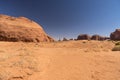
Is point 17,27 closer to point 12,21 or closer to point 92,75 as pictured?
point 12,21

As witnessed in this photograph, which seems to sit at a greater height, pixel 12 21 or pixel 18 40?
pixel 12 21

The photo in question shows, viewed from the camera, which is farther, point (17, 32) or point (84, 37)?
point (84, 37)

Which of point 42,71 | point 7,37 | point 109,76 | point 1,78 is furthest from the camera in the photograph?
point 7,37

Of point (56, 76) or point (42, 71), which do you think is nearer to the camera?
point (56, 76)

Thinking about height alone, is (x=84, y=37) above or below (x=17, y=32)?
above

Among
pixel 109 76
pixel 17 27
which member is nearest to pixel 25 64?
pixel 109 76

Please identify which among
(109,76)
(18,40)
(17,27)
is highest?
(17,27)

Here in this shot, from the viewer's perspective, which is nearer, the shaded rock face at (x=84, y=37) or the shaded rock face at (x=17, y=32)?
the shaded rock face at (x=17, y=32)

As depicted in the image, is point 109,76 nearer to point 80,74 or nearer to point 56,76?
point 80,74

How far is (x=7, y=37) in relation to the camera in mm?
31984

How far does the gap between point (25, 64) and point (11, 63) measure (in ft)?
2.74

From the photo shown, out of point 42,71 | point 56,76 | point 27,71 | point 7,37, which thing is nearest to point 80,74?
point 56,76

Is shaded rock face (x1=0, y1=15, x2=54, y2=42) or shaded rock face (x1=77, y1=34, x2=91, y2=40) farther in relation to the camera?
shaded rock face (x1=77, y1=34, x2=91, y2=40)

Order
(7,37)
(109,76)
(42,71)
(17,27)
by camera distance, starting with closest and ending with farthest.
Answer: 1. (109,76)
2. (42,71)
3. (7,37)
4. (17,27)
